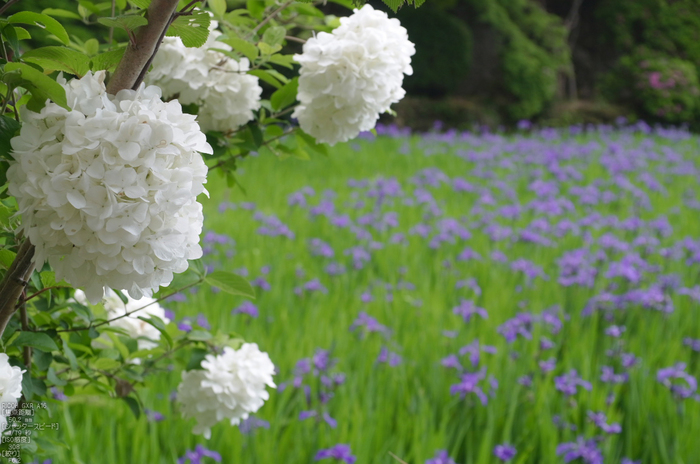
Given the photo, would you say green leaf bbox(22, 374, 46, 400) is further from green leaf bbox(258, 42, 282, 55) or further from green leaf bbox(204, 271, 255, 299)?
green leaf bbox(258, 42, 282, 55)

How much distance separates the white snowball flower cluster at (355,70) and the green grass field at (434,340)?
2.29ft

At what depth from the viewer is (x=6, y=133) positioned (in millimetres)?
628

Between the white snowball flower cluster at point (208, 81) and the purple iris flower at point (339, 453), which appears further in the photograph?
the purple iris flower at point (339, 453)

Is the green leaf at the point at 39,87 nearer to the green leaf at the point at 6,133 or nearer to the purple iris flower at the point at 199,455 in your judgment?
the green leaf at the point at 6,133

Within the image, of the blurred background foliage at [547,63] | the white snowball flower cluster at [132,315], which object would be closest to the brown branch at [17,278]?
the white snowball flower cluster at [132,315]

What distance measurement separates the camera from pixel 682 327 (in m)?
2.47

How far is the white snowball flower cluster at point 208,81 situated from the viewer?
0.99m

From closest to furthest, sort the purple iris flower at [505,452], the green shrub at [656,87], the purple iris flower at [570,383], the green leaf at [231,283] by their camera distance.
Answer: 1. the green leaf at [231,283]
2. the purple iris flower at [505,452]
3. the purple iris flower at [570,383]
4. the green shrub at [656,87]

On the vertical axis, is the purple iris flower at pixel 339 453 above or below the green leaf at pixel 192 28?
below

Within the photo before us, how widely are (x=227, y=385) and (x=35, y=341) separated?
0.40 metres

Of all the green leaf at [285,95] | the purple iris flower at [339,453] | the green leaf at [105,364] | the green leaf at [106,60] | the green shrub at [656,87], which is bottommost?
the green shrub at [656,87]

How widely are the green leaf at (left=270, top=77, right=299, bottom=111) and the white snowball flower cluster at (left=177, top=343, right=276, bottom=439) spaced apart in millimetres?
482

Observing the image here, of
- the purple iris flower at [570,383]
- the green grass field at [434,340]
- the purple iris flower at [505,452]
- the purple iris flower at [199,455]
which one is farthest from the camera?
the purple iris flower at [570,383]

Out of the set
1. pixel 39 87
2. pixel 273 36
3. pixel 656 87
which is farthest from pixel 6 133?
pixel 656 87
